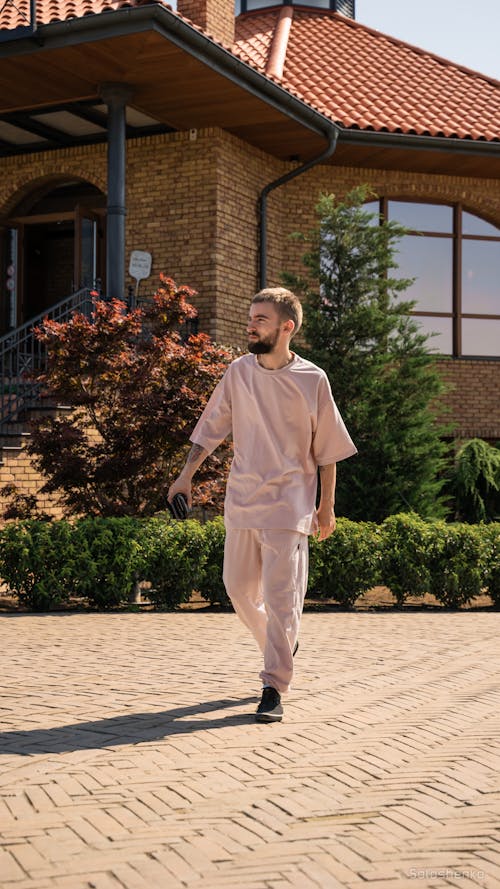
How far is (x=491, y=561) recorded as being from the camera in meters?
10.8

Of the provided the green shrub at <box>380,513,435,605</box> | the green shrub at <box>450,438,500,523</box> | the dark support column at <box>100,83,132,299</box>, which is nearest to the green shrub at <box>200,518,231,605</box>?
the green shrub at <box>380,513,435,605</box>

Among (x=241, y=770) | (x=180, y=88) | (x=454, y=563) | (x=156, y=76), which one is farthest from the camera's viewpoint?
(x=180, y=88)

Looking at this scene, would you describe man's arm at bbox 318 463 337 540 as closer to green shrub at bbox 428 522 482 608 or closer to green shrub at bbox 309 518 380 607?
green shrub at bbox 309 518 380 607

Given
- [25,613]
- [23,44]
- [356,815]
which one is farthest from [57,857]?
[23,44]

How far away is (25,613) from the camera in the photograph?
9445 mm

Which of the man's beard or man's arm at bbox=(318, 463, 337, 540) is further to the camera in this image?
man's arm at bbox=(318, 463, 337, 540)

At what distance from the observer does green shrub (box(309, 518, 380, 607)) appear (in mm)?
10344

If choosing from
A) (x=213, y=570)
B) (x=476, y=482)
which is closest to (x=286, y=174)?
(x=476, y=482)

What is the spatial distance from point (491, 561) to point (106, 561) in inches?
149

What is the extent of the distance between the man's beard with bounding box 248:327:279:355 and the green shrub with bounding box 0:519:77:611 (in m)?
4.71

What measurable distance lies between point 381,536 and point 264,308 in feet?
18.6

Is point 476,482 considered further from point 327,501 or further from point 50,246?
point 327,501

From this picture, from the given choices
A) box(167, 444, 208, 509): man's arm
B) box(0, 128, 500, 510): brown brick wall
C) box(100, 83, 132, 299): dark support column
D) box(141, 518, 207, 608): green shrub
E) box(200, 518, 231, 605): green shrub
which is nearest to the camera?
box(167, 444, 208, 509): man's arm

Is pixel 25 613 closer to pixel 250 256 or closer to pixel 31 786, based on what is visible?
pixel 31 786
